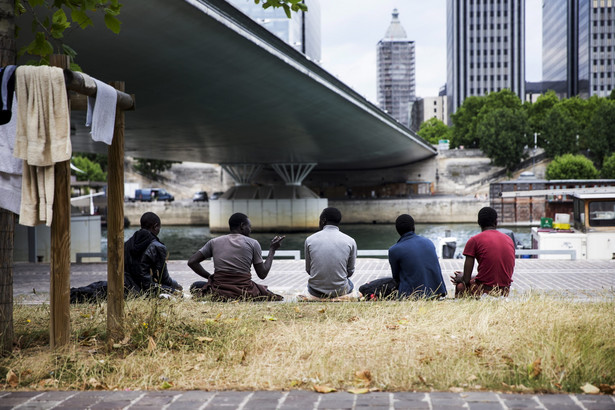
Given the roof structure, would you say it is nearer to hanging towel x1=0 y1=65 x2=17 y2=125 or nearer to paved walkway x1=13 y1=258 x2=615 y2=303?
paved walkway x1=13 y1=258 x2=615 y2=303

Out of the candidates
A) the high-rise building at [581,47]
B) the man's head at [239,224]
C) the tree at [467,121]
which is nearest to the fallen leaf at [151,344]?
the man's head at [239,224]

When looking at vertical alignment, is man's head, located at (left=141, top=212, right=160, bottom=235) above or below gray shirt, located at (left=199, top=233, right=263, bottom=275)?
above

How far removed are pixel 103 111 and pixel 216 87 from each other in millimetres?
19437

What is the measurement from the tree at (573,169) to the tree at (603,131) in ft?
28.5

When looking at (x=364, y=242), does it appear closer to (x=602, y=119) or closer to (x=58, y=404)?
(x=58, y=404)

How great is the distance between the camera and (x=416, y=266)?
7141 millimetres

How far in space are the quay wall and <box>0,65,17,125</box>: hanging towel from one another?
206 ft

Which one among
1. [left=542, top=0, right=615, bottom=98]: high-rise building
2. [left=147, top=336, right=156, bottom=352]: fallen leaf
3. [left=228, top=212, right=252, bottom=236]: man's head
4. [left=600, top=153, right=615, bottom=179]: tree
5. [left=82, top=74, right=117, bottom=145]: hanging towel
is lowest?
[left=147, top=336, right=156, bottom=352]: fallen leaf

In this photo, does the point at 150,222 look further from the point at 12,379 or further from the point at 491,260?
the point at 491,260

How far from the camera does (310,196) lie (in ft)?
208

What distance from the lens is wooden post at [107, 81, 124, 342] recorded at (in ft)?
17.0

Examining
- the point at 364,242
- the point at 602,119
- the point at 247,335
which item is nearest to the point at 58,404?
the point at 247,335

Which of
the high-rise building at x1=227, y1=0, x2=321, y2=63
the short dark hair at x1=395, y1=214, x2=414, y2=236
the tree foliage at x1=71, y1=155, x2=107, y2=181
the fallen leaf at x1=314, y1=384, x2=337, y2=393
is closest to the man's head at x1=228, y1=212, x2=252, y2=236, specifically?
the short dark hair at x1=395, y1=214, x2=414, y2=236

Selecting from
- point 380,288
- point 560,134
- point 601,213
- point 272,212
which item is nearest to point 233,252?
point 380,288
